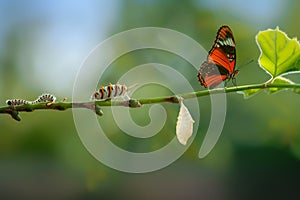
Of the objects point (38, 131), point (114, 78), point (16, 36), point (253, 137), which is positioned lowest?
point (114, 78)

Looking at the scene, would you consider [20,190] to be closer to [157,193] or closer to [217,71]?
[157,193]

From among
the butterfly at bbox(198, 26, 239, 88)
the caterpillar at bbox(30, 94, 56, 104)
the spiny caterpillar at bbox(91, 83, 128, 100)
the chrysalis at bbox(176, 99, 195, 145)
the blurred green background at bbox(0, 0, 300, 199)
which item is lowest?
the chrysalis at bbox(176, 99, 195, 145)

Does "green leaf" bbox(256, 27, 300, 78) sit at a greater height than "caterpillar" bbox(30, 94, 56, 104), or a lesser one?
lesser

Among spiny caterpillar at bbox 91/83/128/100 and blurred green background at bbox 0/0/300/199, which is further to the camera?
blurred green background at bbox 0/0/300/199

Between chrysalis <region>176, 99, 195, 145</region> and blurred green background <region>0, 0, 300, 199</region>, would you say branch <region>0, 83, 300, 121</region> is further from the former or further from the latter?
blurred green background <region>0, 0, 300, 199</region>

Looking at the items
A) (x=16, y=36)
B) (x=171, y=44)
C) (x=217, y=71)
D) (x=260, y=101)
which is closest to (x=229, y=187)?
(x=260, y=101)

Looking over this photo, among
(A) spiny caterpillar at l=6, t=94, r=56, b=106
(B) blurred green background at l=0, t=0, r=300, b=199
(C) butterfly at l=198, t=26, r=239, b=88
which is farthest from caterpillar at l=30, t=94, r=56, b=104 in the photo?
(B) blurred green background at l=0, t=0, r=300, b=199

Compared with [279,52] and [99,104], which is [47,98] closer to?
[99,104]

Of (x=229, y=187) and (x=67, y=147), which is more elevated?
(x=67, y=147)
